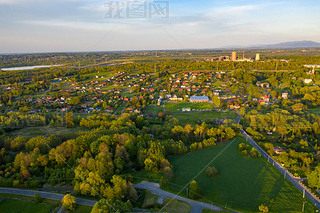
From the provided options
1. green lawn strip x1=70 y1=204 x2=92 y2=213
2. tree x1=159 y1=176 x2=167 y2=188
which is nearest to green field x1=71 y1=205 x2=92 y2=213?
green lawn strip x1=70 y1=204 x2=92 y2=213

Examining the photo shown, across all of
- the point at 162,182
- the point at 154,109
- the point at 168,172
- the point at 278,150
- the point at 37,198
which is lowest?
the point at 37,198

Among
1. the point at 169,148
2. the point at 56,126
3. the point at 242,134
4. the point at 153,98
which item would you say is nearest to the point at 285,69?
the point at 153,98

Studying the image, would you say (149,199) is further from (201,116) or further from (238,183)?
(201,116)

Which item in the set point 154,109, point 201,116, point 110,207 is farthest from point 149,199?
point 154,109

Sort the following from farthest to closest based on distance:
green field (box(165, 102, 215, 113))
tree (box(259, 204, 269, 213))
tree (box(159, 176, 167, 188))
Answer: green field (box(165, 102, 215, 113)) < tree (box(159, 176, 167, 188)) < tree (box(259, 204, 269, 213))

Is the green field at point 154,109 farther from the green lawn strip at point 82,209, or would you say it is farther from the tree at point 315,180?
the tree at point 315,180

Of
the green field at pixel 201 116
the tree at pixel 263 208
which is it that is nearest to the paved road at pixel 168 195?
the tree at pixel 263 208

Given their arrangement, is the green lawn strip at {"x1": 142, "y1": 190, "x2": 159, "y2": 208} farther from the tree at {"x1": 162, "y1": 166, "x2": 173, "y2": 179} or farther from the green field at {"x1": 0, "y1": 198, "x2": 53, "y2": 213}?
the green field at {"x1": 0, "y1": 198, "x2": 53, "y2": 213}
